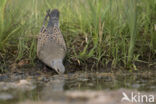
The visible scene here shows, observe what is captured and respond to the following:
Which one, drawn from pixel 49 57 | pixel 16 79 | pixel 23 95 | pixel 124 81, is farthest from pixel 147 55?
pixel 23 95

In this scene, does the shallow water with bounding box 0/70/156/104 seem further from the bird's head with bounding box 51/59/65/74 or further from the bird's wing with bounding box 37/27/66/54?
the bird's wing with bounding box 37/27/66/54

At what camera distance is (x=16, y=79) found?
6062 mm

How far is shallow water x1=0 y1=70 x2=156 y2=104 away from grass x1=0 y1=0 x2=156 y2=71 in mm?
451

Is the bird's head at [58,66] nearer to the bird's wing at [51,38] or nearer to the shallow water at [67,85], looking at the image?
the shallow water at [67,85]

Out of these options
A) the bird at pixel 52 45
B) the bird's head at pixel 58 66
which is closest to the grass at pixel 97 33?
the bird at pixel 52 45

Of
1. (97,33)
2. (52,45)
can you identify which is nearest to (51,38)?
(52,45)

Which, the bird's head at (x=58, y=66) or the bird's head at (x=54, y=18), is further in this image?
the bird's head at (x=54, y=18)

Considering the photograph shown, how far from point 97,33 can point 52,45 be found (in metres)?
0.91

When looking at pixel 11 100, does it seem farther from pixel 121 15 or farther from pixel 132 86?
pixel 121 15

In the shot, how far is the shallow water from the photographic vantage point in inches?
175

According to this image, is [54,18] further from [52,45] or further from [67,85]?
[67,85]

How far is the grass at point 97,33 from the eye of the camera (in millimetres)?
6457

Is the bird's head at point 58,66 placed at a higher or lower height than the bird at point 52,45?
lower

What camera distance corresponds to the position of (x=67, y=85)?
5.24 meters
